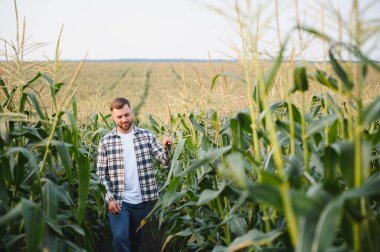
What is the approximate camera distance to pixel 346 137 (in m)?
1.68

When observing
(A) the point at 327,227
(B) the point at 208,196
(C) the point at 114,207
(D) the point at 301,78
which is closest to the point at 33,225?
(B) the point at 208,196

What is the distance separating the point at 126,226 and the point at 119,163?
0.67 metres

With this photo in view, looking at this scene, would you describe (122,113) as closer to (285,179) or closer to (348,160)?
(285,179)

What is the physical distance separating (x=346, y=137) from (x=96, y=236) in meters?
3.71

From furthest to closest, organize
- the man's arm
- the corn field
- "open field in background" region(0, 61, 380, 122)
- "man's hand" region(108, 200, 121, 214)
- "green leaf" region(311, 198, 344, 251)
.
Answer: the man's arm < "man's hand" region(108, 200, 121, 214) < "open field in background" region(0, 61, 380, 122) < the corn field < "green leaf" region(311, 198, 344, 251)

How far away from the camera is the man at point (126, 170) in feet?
12.0

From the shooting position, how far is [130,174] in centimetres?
376

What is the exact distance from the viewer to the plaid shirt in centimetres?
368

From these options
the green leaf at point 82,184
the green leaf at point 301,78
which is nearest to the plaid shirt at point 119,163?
the green leaf at point 82,184

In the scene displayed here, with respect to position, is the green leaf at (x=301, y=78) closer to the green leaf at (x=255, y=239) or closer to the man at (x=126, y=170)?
the green leaf at (x=255, y=239)

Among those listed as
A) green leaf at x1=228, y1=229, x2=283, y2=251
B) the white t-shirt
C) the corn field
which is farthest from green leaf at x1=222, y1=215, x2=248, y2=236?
the white t-shirt

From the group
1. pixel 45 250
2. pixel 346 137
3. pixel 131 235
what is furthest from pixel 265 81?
pixel 131 235

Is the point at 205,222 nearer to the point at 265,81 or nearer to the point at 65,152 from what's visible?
the point at 65,152

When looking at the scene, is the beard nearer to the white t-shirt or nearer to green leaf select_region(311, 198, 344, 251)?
the white t-shirt
